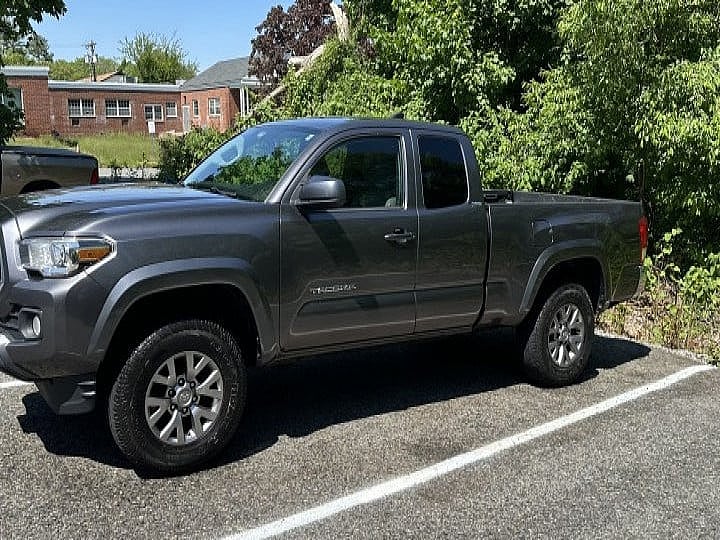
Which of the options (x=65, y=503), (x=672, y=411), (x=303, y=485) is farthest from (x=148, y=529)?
(x=672, y=411)

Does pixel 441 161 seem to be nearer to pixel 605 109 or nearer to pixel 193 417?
pixel 193 417

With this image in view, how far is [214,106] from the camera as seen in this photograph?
170 feet

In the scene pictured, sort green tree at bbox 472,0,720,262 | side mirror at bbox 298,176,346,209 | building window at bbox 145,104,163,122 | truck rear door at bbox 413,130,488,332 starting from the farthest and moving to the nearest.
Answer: building window at bbox 145,104,163,122, green tree at bbox 472,0,720,262, truck rear door at bbox 413,130,488,332, side mirror at bbox 298,176,346,209

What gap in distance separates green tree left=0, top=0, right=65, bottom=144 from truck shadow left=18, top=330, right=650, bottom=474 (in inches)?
394

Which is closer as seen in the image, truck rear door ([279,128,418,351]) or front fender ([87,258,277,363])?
front fender ([87,258,277,363])

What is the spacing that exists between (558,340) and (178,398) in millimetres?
3237

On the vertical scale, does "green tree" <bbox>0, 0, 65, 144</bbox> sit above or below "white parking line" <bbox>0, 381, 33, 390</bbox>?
above

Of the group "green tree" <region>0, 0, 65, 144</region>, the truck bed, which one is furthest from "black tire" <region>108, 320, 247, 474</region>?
"green tree" <region>0, 0, 65, 144</region>

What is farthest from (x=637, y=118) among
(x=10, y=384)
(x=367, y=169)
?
(x=10, y=384)

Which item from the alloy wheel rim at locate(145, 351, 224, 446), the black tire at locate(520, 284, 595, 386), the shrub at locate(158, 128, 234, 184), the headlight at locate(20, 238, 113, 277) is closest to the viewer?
the headlight at locate(20, 238, 113, 277)

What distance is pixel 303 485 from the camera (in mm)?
4332

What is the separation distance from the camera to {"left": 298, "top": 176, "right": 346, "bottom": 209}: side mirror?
4.60m

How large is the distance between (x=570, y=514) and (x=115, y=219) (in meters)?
2.87

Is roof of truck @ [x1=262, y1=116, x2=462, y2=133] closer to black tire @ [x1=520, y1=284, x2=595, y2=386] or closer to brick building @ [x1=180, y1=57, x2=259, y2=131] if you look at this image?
black tire @ [x1=520, y1=284, x2=595, y2=386]
